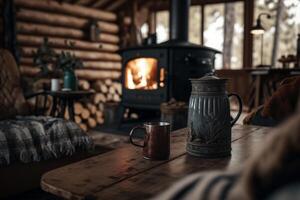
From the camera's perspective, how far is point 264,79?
5.57m

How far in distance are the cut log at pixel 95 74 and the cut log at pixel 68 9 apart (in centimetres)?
98

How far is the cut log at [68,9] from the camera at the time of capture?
5.06m

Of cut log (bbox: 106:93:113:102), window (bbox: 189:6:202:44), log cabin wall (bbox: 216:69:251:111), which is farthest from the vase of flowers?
window (bbox: 189:6:202:44)

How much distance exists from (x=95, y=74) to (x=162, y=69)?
2.06 metres

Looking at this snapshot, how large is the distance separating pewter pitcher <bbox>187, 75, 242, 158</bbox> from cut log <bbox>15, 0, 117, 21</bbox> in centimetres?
442

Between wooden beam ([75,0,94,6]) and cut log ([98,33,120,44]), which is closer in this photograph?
wooden beam ([75,0,94,6])


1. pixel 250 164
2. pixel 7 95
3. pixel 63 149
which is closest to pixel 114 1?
pixel 7 95

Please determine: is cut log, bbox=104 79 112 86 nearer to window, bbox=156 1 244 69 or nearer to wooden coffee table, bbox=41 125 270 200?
window, bbox=156 1 244 69

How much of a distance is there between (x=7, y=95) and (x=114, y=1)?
396 cm

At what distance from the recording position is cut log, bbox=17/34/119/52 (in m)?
4.99

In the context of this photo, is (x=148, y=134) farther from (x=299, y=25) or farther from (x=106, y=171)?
(x=299, y=25)

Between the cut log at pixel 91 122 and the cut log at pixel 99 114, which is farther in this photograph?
the cut log at pixel 99 114

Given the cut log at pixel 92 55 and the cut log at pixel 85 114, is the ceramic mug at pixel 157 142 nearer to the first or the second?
the cut log at pixel 85 114

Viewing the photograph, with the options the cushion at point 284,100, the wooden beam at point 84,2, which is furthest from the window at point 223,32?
the cushion at point 284,100
